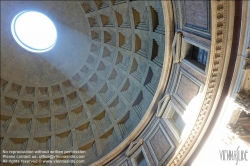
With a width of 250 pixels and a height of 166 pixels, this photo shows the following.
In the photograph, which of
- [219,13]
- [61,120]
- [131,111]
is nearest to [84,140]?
[61,120]

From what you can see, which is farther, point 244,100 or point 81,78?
point 81,78

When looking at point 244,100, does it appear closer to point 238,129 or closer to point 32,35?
point 238,129

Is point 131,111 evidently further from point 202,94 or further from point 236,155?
point 236,155

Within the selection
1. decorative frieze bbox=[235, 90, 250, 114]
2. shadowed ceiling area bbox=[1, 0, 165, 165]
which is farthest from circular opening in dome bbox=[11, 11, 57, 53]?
decorative frieze bbox=[235, 90, 250, 114]

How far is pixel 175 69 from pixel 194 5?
358 centimetres

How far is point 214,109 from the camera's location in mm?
8359

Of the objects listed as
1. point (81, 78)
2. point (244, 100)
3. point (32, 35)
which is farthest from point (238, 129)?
point (32, 35)

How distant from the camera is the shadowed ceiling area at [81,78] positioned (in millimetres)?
13750

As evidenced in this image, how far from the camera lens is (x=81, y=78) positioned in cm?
1688

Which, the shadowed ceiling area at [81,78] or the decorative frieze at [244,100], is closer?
the decorative frieze at [244,100]

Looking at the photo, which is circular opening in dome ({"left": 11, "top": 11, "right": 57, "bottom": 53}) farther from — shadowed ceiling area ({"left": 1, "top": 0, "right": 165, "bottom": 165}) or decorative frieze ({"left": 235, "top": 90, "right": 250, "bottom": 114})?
decorative frieze ({"left": 235, "top": 90, "right": 250, "bottom": 114})

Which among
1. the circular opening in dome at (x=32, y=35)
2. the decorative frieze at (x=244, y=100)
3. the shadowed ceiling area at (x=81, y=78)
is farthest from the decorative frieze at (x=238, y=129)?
the circular opening in dome at (x=32, y=35)

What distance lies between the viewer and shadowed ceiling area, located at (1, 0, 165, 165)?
541 inches

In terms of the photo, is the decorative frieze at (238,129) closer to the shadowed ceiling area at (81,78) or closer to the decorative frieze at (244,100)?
the decorative frieze at (244,100)
